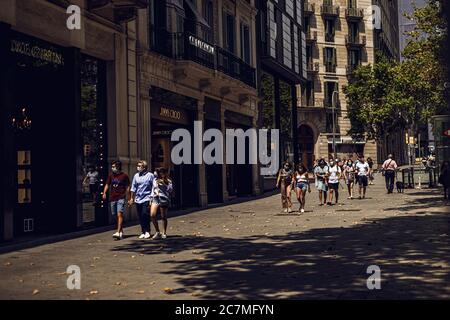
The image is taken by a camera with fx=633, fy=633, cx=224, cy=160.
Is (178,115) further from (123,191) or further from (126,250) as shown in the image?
(126,250)

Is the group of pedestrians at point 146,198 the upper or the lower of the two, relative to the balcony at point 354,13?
lower

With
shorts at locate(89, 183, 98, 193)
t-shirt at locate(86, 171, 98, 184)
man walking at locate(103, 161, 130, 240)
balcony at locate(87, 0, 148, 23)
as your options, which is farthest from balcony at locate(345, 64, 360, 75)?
man walking at locate(103, 161, 130, 240)

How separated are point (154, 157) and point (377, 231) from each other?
9.61 metres

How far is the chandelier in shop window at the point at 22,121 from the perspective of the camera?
14675mm

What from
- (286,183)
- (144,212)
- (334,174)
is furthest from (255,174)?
(144,212)

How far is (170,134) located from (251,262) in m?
12.7

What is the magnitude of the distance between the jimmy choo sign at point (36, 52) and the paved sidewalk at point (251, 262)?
13.8 feet

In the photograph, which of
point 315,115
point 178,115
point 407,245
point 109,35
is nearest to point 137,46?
point 109,35

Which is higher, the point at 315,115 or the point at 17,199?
the point at 315,115

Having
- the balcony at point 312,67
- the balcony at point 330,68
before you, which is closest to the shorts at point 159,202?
the balcony at point 312,67

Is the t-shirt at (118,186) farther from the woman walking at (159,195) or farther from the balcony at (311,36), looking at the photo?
the balcony at (311,36)

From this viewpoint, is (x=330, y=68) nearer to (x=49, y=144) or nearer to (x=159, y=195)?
(x=49, y=144)

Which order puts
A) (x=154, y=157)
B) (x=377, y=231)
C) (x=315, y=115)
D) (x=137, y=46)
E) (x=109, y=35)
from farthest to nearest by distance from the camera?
(x=315, y=115) < (x=154, y=157) < (x=137, y=46) < (x=109, y=35) < (x=377, y=231)

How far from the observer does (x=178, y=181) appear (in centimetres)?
2278
